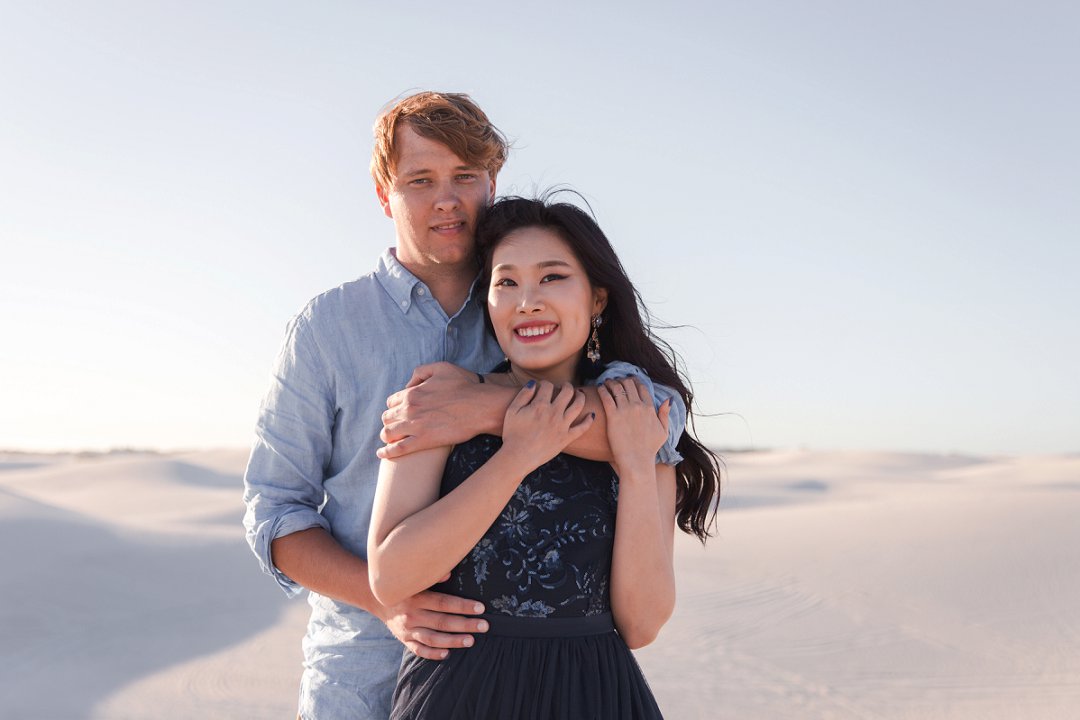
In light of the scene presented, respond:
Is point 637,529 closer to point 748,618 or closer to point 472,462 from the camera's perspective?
point 472,462

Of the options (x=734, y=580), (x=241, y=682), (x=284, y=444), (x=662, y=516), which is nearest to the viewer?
(x=662, y=516)

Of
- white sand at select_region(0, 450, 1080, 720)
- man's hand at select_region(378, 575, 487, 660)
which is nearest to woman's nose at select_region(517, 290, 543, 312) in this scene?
man's hand at select_region(378, 575, 487, 660)

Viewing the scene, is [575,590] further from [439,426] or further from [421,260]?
[421,260]

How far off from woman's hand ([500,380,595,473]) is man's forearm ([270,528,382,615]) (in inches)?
24.8

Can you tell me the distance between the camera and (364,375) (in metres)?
3.30

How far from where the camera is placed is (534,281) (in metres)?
3.03

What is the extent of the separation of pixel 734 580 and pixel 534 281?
367 inches

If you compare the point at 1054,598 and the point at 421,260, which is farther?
the point at 1054,598

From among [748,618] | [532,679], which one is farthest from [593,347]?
[748,618]

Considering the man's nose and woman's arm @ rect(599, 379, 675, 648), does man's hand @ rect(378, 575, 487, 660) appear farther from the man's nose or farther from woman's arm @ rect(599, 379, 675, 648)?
the man's nose

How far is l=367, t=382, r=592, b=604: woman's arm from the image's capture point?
8.47 feet

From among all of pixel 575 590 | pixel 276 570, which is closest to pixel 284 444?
pixel 276 570

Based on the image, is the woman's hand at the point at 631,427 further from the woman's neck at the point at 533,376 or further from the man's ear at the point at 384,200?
the man's ear at the point at 384,200

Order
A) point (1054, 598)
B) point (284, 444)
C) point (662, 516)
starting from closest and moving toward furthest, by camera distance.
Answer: point (662, 516), point (284, 444), point (1054, 598)
